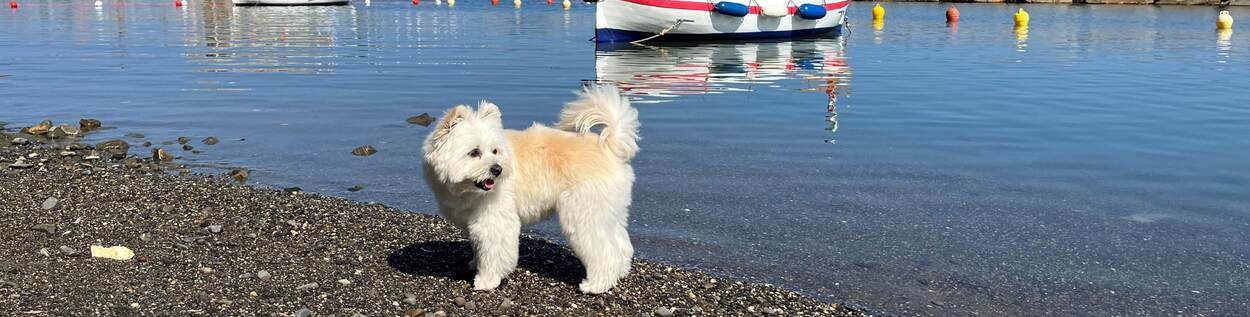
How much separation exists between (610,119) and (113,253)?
3757 mm

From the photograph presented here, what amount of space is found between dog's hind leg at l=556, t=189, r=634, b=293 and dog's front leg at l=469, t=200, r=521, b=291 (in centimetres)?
Result: 34

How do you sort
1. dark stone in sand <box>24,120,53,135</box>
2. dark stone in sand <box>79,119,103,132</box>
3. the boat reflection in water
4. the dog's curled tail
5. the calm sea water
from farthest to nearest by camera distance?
the boat reflection in water → dark stone in sand <box>79,119,103,132</box> → dark stone in sand <box>24,120,53,135</box> → the calm sea water → the dog's curled tail

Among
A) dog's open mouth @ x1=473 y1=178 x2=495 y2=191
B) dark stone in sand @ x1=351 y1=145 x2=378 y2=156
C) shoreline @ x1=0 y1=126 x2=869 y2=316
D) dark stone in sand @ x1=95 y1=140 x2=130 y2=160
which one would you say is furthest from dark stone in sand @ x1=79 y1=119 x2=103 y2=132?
dog's open mouth @ x1=473 y1=178 x2=495 y2=191

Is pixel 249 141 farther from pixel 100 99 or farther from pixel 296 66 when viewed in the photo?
pixel 296 66

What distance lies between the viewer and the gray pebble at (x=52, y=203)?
9.55m

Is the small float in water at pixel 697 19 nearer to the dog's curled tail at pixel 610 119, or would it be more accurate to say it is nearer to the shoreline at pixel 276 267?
the shoreline at pixel 276 267

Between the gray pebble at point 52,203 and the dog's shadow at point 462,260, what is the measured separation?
3.30m

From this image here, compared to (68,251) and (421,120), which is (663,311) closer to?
(68,251)

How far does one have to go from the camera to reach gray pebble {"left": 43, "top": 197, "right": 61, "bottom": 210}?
9547 millimetres

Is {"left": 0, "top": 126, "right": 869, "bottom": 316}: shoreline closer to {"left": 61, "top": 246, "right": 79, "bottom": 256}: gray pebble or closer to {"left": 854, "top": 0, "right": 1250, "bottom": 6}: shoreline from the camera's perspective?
{"left": 61, "top": 246, "right": 79, "bottom": 256}: gray pebble

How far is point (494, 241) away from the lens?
7.22 metres

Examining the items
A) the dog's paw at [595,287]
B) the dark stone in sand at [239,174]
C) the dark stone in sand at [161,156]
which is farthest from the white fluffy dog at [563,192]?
the dark stone in sand at [161,156]

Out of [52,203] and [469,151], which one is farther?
[52,203]

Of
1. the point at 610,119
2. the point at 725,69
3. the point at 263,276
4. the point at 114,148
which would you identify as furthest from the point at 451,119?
the point at 725,69
